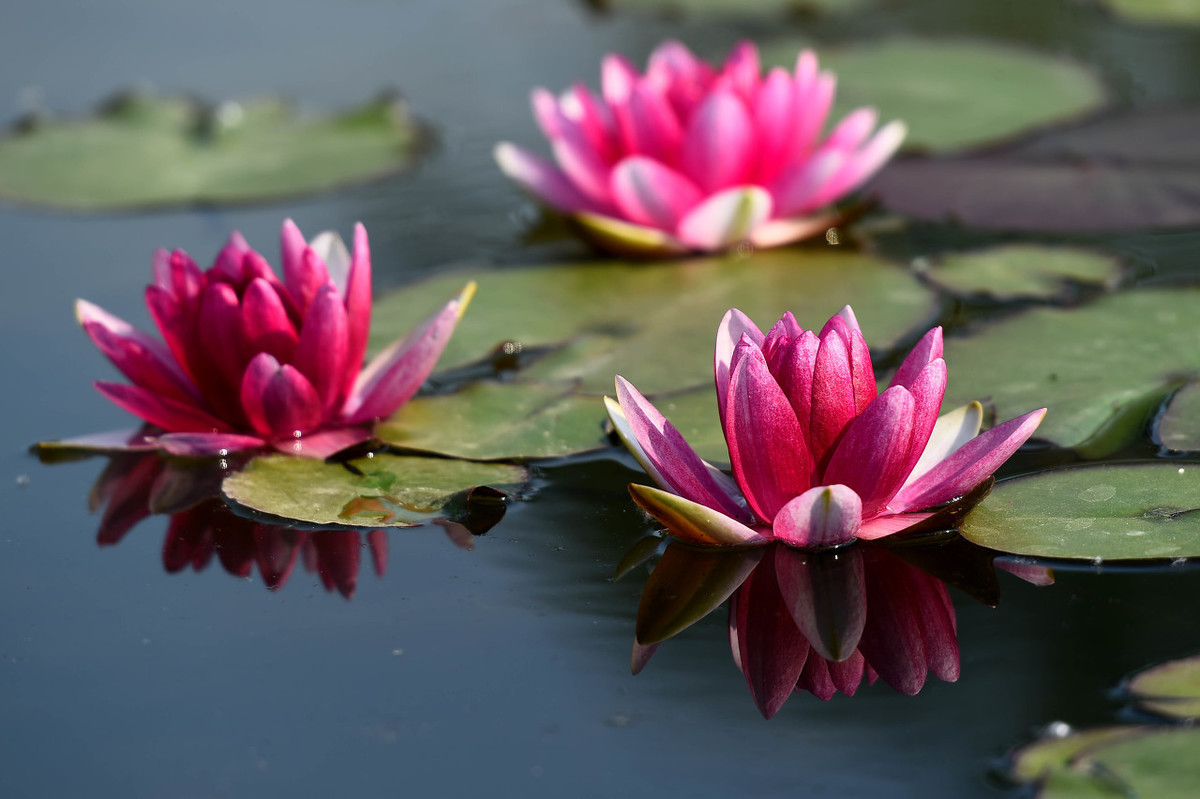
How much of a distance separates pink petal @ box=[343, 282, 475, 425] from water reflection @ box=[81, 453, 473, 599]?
9.6 inches

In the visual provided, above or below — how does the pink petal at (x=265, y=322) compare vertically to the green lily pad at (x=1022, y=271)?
above

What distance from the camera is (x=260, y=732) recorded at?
1311mm

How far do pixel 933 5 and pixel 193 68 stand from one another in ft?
9.07

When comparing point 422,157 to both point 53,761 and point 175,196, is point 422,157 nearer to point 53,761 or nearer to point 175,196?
point 175,196

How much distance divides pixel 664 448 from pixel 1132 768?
0.66 metres

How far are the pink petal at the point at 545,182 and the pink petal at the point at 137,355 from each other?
1.03m

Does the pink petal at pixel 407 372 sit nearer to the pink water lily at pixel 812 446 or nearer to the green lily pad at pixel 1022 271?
the pink water lily at pixel 812 446

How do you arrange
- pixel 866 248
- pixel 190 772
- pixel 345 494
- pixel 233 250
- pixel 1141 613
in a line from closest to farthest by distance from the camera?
pixel 190 772, pixel 1141 613, pixel 345 494, pixel 233 250, pixel 866 248

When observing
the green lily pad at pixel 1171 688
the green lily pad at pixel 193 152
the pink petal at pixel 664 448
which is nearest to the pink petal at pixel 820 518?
the pink petal at pixel 664 448

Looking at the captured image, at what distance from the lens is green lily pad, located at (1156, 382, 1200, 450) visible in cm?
172

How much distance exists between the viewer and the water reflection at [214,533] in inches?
64.1

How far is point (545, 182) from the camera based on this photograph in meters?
2.73

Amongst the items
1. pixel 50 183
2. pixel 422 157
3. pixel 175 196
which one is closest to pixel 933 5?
pixel 422 157

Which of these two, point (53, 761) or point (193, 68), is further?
point (193, 68)
